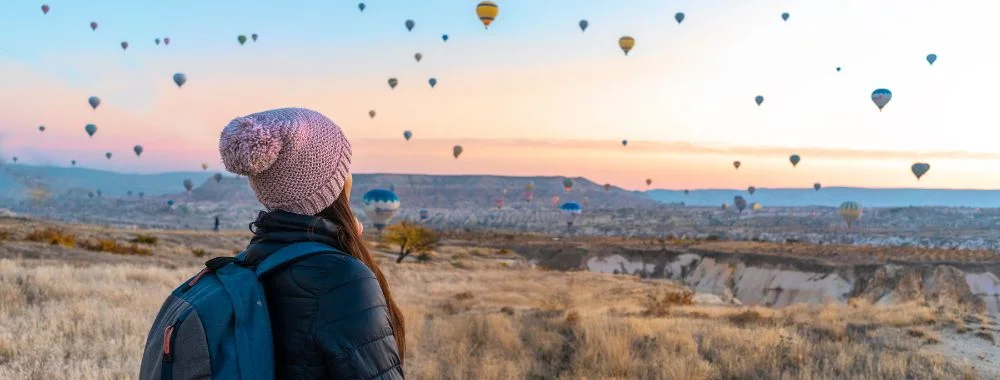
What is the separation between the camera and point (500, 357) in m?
11.0

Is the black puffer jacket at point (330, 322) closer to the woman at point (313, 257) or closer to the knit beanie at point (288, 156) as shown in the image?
the woman at point (313, 257)

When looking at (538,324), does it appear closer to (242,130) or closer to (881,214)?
(242,130)

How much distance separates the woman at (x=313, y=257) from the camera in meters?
2.22

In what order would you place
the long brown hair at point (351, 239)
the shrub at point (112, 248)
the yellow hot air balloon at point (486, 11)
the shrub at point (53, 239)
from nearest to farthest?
the long brown hair at point (351, 239) < the shrub at point (53, 239) < the shrub at point (112, 248) < the yellow hot air balloon at point (486, 11)

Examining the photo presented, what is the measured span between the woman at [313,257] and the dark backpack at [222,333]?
0.23 feet

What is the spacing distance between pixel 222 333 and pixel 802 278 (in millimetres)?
45959

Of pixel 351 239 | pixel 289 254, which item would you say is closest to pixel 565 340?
pixel 351 239

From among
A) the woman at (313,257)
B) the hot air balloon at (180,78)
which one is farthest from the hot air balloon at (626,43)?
the woman at (313,257)

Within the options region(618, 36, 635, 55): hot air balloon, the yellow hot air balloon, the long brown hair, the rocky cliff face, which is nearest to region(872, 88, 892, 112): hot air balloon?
the rocky cliff face

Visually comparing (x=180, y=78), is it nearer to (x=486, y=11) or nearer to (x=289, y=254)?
(x=486, y=11)

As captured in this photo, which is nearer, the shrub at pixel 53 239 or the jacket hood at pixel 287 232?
the jacket hood at pixel 287 232

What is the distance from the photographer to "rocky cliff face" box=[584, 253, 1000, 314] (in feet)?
118

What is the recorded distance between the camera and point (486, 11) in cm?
4578

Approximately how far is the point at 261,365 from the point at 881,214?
627 feet
